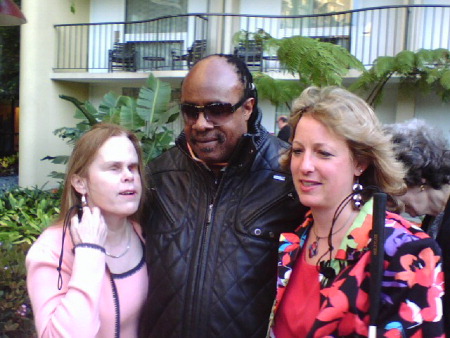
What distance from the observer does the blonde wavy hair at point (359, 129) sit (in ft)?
5.39

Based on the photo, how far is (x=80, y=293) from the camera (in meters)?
1.82

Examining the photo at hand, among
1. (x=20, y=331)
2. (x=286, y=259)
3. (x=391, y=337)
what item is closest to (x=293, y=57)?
(x=20, y=331)

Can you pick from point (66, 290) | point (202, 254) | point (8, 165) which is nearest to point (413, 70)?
point (202, 254)

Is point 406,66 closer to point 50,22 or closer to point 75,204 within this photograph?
→ point 75,204

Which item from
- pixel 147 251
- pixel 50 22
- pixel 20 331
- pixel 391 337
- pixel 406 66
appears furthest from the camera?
pixel 50 22

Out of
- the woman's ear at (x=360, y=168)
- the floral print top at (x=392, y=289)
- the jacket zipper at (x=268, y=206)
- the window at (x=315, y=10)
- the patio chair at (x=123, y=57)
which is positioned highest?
the window at (x=315, y=10)

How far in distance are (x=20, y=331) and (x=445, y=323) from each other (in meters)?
3.21

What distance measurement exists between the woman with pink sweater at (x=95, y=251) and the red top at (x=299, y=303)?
665mm

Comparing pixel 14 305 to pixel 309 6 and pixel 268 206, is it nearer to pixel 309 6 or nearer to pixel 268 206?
pixel 268 206

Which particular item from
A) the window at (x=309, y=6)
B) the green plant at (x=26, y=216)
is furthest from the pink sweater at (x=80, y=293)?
the window at (x=309, y=6)

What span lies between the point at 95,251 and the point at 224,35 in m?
10.9

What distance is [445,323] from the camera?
5.37ft

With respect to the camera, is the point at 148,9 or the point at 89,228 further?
the point at 148,9

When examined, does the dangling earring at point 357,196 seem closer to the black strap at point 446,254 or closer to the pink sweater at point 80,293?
the black strap at point 446,254
